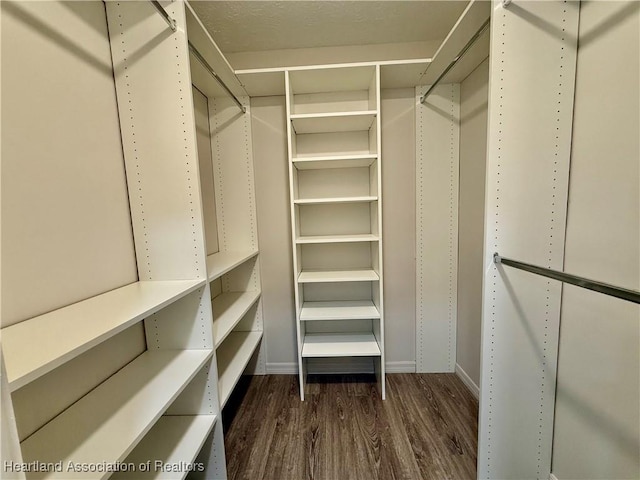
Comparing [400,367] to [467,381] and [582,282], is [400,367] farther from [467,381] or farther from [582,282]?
[582,282]

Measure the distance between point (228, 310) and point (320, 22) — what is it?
1938 mm

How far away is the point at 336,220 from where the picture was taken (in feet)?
6.79

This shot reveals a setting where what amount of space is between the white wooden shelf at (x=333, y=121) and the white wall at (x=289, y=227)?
21cm

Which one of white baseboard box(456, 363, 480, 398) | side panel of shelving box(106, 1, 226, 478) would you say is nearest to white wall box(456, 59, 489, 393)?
white baseboard box(456, 363, 480, 398)

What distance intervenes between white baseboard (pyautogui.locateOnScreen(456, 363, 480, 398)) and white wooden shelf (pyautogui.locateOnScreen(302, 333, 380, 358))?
746mm

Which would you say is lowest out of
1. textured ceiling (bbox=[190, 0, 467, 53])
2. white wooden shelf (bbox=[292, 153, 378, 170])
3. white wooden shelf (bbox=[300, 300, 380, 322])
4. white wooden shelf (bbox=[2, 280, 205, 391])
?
white wooden shelf (bbox=[300, 300, 380, 322])

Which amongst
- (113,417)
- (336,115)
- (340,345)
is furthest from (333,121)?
(113,417)

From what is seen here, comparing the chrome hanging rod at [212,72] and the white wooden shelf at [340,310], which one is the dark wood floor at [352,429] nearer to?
the white wooden shelf at [340,310]

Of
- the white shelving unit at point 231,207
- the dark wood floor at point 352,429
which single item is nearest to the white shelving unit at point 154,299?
the dark wood floor at point 352,429

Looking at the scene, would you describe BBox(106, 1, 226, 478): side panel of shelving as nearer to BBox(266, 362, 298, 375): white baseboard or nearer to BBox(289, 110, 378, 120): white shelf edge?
BBox(289, 110, 378, 120): white shelf edge

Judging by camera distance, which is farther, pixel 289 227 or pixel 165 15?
pixel 289 227

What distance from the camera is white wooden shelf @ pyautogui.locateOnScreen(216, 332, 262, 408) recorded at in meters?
1.43

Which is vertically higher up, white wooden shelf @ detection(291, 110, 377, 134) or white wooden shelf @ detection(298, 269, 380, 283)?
white wooden shelf @ detection(291, 110, 377, 134)

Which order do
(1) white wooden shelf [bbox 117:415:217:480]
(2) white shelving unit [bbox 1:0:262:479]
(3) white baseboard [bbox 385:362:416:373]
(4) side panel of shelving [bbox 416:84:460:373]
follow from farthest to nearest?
(3) white baseboard [bbox 385:362:416:373], (4) side panel of shelving [bbox 416:84:460:373], (1) white wooden shelf [bbox 117:415:217:480], (2) white shelving unit [bbox 1:0:262:479]
